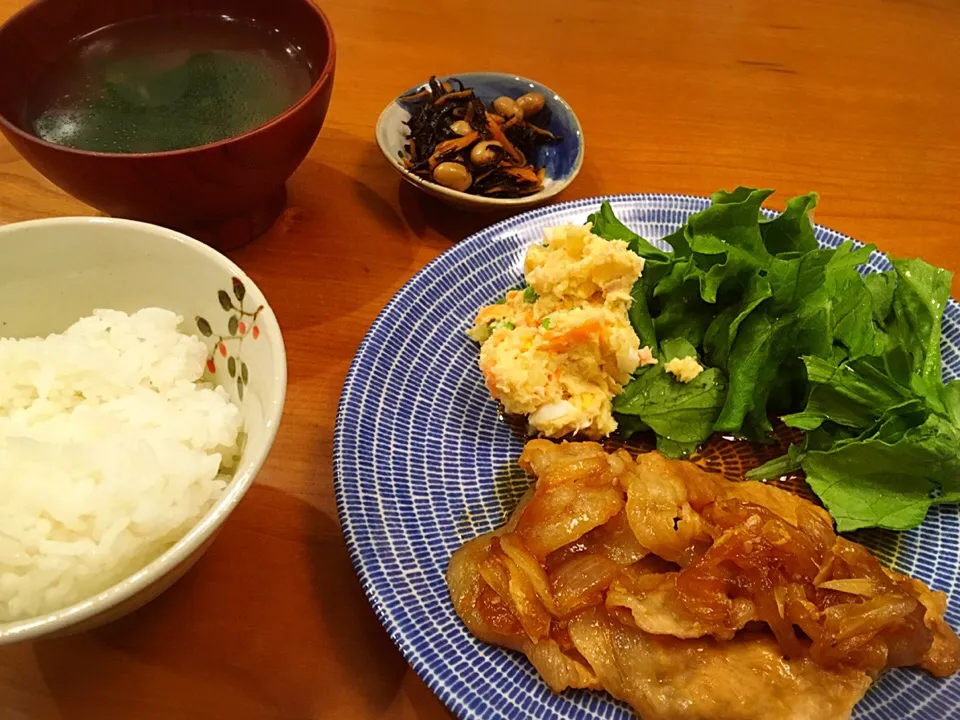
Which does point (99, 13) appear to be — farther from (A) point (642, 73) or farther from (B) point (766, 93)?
(B) point (766, 93)

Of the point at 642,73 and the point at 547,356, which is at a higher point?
the point at 642,73

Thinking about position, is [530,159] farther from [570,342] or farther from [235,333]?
[235,333]

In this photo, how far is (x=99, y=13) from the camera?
1979mm

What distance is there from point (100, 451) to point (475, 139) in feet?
4.97

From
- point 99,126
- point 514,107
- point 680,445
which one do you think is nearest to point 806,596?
point 680,445

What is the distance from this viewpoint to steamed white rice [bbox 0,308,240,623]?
3.25ft

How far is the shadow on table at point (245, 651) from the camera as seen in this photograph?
4.34ft

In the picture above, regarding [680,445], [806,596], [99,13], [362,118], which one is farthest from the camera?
[362,118]

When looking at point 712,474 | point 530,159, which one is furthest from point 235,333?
point 530,159

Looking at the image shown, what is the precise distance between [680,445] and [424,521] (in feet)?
2.08

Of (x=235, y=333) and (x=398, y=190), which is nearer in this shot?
(x=235, y=333)

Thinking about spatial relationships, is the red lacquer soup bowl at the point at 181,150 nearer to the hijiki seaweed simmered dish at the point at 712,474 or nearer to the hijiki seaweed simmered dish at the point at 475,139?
the hijiki seaweed simmered dish at the point at 475,139

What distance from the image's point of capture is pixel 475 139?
2266mm

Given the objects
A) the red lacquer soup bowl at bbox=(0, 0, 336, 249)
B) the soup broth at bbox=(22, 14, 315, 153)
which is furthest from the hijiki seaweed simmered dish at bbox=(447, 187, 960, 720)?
the soup broth at bbox=(22, 14, 315, 153)
